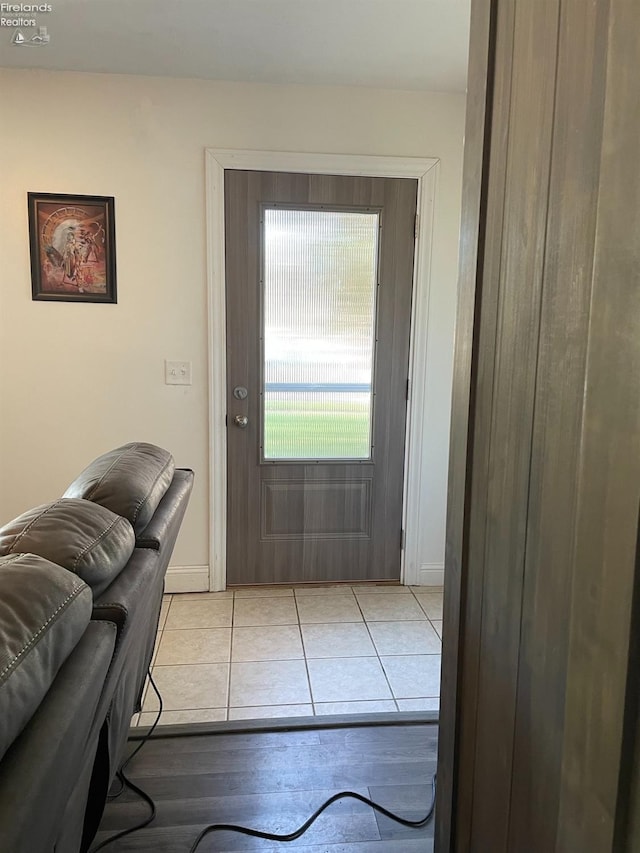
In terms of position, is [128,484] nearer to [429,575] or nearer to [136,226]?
[136,226]

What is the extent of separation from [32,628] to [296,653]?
6.23 feet

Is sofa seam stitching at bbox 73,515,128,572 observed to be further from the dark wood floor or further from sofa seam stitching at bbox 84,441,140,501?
the dark wood floor

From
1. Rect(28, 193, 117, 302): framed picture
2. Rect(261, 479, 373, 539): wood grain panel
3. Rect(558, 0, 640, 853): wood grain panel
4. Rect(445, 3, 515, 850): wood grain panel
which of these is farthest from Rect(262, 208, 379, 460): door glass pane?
Rect(558, 0, 640, 853): wood grain panel

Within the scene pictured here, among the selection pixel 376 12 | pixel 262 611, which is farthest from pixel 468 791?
pixel 376 12

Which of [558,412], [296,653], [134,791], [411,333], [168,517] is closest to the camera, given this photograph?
[558,412]

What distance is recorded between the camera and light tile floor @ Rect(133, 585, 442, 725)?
88.7 inches

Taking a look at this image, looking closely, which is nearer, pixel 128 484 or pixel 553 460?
pixel 553 460

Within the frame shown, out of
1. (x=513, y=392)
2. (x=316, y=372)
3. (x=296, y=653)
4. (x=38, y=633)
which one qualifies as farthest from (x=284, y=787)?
(x=316, y=372)

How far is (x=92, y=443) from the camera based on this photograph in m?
3.06

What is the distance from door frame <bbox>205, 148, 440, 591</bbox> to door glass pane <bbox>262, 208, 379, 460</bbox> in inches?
8.2

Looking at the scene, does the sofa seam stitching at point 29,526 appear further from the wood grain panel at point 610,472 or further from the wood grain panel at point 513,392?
the wood grain panel at point 610,472

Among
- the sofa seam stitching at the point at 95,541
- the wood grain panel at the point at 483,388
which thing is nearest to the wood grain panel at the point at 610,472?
the wood grain panel at the point at 483,388

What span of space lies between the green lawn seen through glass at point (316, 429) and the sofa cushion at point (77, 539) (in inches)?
72.4

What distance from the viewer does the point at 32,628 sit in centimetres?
87
